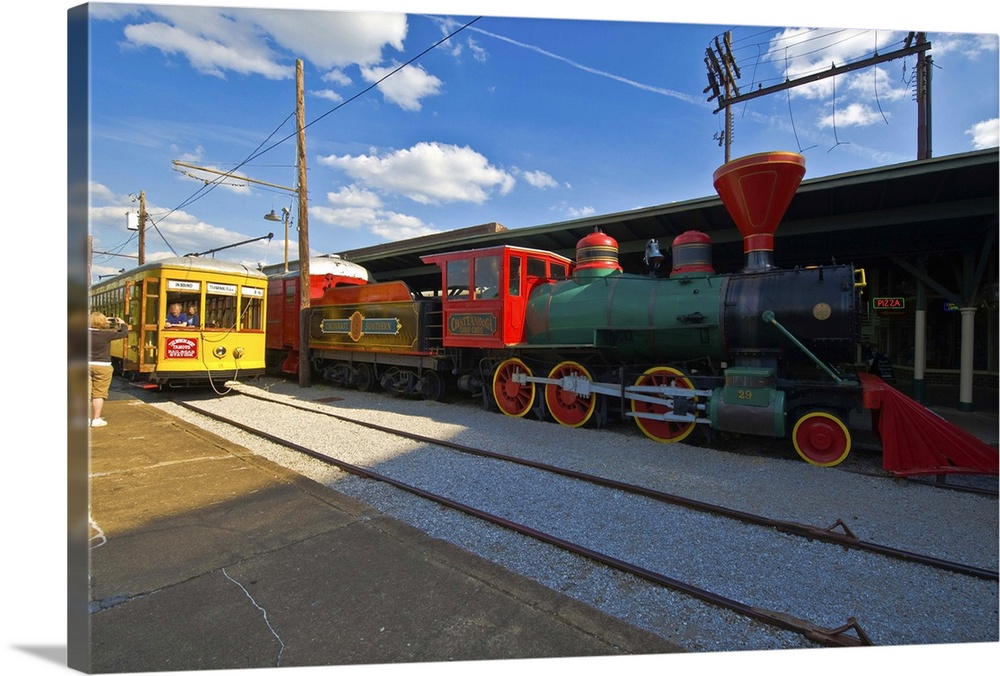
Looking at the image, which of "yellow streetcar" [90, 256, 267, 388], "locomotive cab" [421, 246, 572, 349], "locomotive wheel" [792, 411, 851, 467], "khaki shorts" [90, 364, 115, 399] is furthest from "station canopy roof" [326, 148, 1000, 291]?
"khaki shorts" [90, 364, 115, 399]

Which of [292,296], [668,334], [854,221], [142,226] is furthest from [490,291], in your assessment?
[142,226]

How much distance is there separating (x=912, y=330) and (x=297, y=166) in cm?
1570

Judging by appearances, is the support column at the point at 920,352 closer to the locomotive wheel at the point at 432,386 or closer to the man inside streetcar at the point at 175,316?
the locomotive wheel at the point at 432,386

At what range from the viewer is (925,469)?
489 cm

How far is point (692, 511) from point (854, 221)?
7.33m

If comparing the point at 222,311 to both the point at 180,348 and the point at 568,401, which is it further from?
the point at 568,401

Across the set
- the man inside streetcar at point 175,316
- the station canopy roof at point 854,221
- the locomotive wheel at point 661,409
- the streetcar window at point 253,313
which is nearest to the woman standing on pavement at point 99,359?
the man inside streetcar at point 175,316

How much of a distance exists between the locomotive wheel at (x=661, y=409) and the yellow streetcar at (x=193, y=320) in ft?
28.8

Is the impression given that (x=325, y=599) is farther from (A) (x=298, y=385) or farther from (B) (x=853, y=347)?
(A) (x=298, y=385)

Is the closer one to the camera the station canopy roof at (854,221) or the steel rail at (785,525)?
the steel rail at (785,525)

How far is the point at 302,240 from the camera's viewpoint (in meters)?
12.7

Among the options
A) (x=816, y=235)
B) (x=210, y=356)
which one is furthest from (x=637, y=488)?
(x=210, y=356)

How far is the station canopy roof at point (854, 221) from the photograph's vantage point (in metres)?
7.27

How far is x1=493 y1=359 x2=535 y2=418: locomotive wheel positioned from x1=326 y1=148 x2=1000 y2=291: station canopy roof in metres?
3.89
